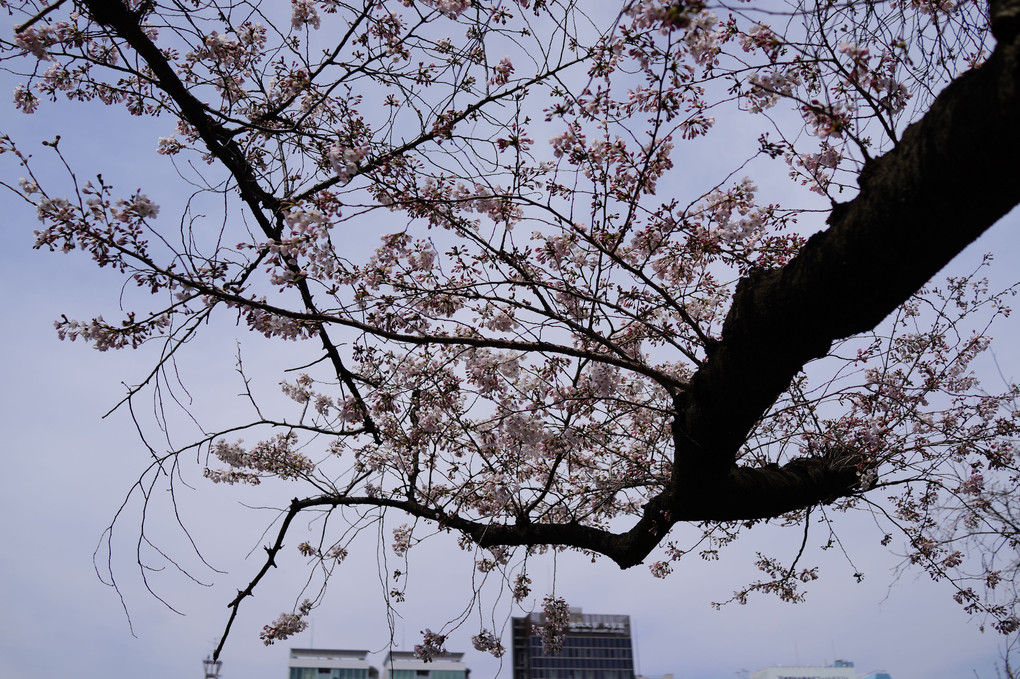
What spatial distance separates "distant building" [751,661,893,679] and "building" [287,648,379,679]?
246 feet

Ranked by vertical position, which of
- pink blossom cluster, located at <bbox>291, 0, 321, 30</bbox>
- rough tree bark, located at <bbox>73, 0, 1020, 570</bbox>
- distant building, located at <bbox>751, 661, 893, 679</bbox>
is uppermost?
pink blossom cluster, located at <bbox>291, 0, 321, 30</bbox>

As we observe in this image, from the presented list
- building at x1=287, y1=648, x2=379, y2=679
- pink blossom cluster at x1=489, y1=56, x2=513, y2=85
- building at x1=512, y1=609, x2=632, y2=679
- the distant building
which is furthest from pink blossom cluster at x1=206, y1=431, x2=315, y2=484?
the distant building

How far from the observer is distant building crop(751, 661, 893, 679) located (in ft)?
355

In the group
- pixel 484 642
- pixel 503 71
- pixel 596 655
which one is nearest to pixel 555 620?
pixel 484 642

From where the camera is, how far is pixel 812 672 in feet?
365

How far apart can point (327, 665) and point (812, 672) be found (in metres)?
83.8

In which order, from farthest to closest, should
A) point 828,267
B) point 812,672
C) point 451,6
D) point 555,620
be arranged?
point 812,672 → point 555,620 → point 451,6 → point 828,267

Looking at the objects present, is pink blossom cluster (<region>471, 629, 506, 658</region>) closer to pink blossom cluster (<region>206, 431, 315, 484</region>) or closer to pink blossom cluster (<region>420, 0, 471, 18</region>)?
pink blossom cluster (<region>206, 431, 315, 484</region>)

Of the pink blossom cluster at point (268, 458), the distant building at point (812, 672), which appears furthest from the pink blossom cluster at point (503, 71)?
the distant building at point (812, 672)

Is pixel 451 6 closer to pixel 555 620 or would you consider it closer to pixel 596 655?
pixel 555 620

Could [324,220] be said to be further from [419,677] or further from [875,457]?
[419,677]

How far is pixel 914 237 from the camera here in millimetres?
1883

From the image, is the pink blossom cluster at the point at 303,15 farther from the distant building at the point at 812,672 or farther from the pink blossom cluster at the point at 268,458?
the distant building at the point at 812,672

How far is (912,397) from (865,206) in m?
2.51
